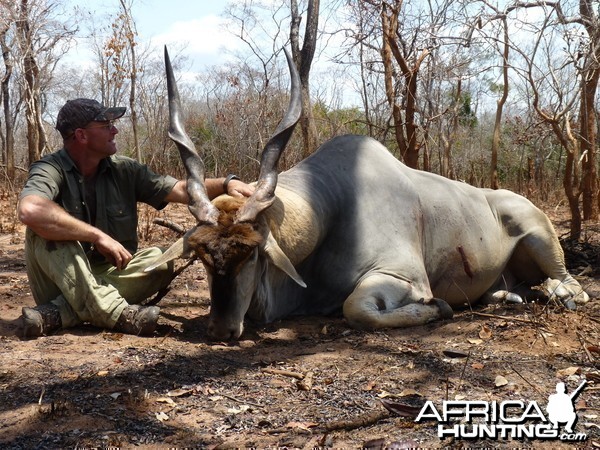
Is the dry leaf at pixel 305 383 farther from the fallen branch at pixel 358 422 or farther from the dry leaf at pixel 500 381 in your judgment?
the dry leaf at pixel 500 381

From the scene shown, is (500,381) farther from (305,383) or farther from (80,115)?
(80,115)

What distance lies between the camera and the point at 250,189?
4.45 m

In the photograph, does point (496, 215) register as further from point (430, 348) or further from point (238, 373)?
point (238, 373)

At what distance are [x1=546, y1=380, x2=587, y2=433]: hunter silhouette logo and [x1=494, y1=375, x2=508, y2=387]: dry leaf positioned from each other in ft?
0.88

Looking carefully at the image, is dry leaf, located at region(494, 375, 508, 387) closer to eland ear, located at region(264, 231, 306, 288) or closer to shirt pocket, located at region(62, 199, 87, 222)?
eland ear, located at region(264, 231, 306, 288)

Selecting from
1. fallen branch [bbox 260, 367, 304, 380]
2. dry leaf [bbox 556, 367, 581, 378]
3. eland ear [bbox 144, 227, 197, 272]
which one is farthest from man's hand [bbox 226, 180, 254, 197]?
dry leaf [bbox 556, 367, 581, 378]

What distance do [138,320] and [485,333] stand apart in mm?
2033

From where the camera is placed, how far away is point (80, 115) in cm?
453

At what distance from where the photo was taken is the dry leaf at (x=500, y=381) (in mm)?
3160

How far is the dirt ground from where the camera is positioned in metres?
2.68

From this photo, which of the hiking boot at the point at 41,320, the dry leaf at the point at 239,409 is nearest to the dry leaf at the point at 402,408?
the dry leaf at the point at 239,409

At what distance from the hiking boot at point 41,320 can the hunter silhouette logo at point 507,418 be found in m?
2.36

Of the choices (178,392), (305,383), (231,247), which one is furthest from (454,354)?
(178,392)

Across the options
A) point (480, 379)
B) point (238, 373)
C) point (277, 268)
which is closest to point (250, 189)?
point (277, 268)
